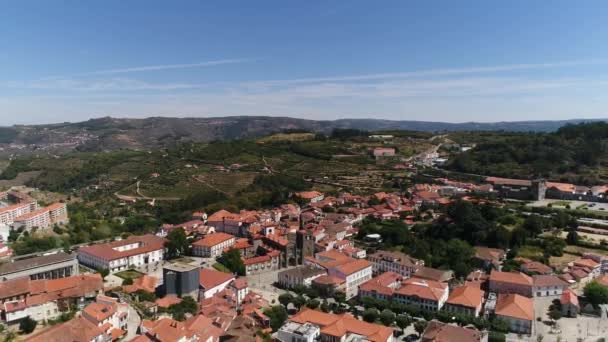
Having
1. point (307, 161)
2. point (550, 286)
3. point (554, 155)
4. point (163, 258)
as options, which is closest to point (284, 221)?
point (163, 258)

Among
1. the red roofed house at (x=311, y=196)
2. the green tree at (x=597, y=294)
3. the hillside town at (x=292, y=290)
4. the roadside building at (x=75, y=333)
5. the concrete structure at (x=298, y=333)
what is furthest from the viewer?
the red roofed house at (x=311, y=196)

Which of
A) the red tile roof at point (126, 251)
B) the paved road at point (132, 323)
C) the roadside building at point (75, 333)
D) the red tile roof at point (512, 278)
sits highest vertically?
the roadside building at point (75, 333)

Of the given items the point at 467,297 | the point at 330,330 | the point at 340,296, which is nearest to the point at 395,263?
the point at 340,296

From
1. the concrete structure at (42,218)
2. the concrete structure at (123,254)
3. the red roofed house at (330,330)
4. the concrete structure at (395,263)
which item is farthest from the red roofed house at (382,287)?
the concrete structure at (42,218)

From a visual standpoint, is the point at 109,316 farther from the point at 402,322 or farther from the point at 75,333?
the point at 402,322

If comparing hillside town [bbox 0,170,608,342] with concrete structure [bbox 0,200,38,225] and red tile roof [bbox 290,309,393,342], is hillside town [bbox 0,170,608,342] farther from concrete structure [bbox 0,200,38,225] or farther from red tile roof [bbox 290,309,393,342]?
concrete structure [bbox 0,200,38,225]

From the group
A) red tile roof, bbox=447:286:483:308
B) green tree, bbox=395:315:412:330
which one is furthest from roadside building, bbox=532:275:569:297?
green tree, bbox=395:315:412:330

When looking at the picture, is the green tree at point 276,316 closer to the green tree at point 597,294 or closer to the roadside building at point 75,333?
the roadside building at point 75,333
